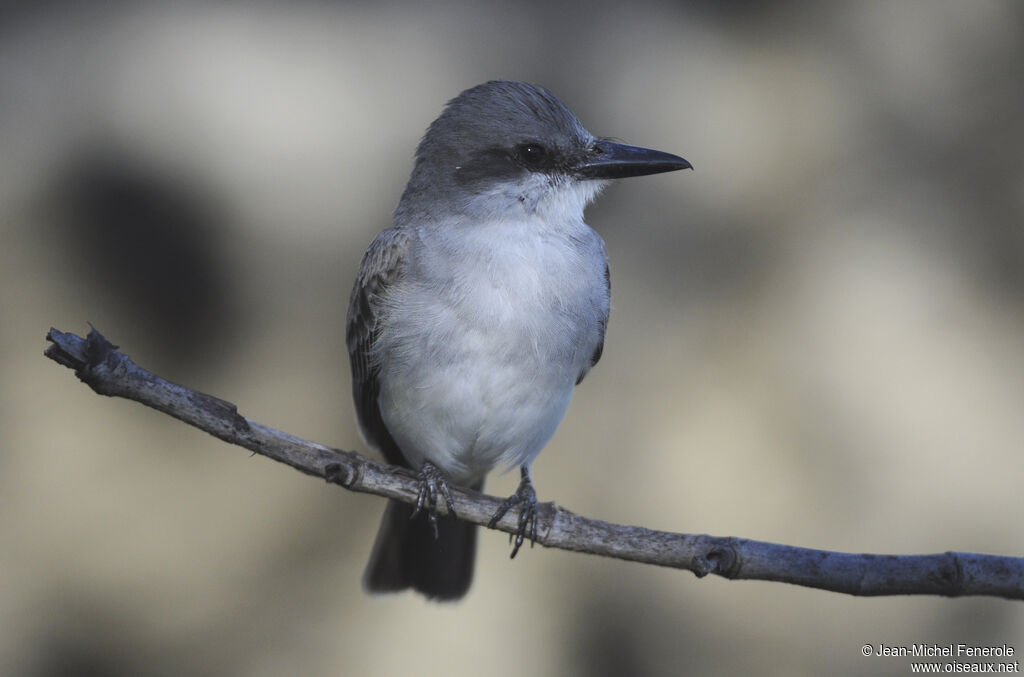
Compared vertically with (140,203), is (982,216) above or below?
above

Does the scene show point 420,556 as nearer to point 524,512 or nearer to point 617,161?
point 524,512

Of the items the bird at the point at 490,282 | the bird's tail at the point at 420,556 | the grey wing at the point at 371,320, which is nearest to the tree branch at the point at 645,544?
the bird at the point at 490,282

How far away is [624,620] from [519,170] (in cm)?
283

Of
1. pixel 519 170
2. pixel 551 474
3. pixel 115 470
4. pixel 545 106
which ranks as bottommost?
pixel 115 470

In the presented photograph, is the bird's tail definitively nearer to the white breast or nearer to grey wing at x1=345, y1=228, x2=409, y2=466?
grey wing at x1=345, y1=228, x2=409, y2=466

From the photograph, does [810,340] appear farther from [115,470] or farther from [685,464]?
[115,470]

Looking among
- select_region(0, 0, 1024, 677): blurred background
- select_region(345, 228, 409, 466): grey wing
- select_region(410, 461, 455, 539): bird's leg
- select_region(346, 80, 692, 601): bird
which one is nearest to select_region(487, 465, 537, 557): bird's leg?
select_region(346, 80, 692, 601): bird

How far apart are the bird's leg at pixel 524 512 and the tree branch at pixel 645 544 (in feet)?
0.80

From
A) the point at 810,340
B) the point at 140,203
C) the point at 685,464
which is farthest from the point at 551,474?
the point at 140,203

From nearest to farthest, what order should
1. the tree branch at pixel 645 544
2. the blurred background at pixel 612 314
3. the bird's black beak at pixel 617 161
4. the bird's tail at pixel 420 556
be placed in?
the tree branch at pixel 645 544 < the bird's black beak at pixel 617 161 < the bird's tail at pixel 420 556 < the blurred background at pixel 612 314

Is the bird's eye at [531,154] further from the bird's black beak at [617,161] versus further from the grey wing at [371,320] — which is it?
the grey wing at [371,320]

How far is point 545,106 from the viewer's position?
3559 millimetres

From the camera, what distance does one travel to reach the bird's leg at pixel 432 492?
10.5ft

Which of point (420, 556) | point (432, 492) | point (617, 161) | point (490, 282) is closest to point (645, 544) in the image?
point (432, 492)
